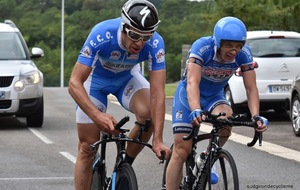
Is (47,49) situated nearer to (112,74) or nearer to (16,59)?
(16,59)

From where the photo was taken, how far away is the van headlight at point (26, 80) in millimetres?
17219

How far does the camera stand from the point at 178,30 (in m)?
92.9

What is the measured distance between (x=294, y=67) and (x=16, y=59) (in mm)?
5067

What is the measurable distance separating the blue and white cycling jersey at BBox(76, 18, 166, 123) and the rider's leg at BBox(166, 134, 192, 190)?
570 mm

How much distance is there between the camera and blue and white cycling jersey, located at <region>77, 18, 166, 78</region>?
7.24 m

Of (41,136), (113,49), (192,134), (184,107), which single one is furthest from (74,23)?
(113,49)

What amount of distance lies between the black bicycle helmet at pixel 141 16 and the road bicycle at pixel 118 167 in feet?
2.11

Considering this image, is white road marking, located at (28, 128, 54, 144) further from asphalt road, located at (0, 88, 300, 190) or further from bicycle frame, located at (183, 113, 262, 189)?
bicycle frame, located at (183, 113, 262, 189)

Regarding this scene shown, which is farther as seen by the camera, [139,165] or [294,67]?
[294,67]

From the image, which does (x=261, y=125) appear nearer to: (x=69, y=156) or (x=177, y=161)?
(x=177, y=161)

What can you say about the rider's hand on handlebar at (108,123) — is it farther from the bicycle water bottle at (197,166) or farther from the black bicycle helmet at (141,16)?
the bicycle water bottle at (197,166)

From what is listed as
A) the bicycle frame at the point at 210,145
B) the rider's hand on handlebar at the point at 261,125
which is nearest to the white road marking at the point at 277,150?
the bicycle frame at the point at 210,145

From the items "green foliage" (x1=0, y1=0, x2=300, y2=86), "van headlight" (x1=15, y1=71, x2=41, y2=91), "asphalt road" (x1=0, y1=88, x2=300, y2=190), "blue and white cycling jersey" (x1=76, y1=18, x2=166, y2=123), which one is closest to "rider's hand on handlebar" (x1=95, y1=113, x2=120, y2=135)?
"blue and white cycling jersey" (x1=76, y1=18, x2=166, y2=123)

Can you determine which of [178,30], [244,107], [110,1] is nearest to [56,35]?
[110,1]
